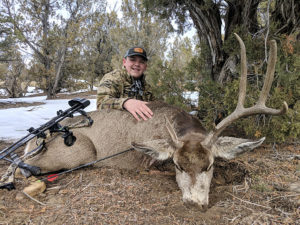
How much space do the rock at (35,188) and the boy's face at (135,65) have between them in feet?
9.36

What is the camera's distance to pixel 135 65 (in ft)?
15.9

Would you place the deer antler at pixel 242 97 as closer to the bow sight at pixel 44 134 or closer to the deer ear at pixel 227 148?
the deer ear at pixel 227 148

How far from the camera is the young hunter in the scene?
4270 mm

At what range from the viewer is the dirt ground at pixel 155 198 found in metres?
2.20

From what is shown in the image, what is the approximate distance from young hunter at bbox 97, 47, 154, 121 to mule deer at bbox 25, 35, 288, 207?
0.31m

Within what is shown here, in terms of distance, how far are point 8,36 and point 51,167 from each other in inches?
476

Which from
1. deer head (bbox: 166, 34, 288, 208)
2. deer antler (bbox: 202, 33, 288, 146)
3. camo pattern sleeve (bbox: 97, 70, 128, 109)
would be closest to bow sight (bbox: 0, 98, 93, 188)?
camo pattern sleeve (bbox: 97, 70, 128, 109)

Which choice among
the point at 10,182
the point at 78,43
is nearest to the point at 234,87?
the point at 10,182

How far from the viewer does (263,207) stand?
7.51 feet

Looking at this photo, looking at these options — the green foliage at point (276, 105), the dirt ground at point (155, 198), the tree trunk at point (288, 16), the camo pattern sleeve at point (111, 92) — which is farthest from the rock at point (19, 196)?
the tree trunk at point (288, 16)

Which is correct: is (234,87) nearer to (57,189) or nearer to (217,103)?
(217,103)

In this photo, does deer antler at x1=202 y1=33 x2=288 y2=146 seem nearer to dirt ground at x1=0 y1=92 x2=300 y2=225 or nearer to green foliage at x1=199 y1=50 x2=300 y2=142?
dirt ground at x1=0 y1=92 x2=300 y2=225

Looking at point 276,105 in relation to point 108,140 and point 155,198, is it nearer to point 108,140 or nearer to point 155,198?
point 155,198

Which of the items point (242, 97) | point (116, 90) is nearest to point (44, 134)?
point (116, 90)
